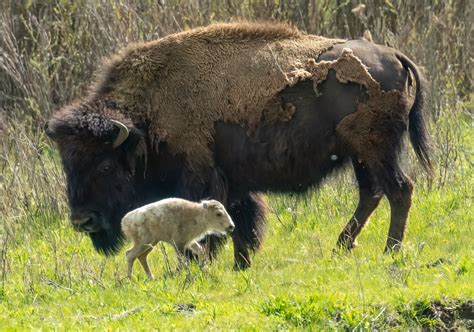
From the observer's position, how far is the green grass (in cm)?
646

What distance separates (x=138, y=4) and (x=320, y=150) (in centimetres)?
610

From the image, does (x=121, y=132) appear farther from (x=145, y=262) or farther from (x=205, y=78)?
(x=145, y=262)

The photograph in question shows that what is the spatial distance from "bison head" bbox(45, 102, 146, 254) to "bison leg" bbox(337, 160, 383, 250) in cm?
174

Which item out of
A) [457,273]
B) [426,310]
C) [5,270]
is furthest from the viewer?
[5,270]

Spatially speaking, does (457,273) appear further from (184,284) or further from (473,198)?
(473,198)

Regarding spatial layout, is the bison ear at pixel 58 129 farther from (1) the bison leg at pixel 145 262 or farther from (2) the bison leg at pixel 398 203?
(2) the bison leg at pixel 398 203

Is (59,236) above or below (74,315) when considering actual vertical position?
below

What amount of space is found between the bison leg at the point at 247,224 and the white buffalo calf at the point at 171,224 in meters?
0.61

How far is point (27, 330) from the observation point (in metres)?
6.53

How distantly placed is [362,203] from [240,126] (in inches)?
45.5

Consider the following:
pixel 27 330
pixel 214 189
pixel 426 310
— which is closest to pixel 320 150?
pixel 214 189

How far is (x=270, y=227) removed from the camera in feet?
31.4

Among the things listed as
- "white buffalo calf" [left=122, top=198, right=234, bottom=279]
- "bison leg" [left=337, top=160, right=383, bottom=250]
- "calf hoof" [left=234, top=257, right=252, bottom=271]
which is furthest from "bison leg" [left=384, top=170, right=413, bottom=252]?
"white buffalo calf" [left=122, top=198, right=234, bottom=279]

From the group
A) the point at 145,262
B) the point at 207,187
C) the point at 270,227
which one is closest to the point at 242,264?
the point at 207,187
